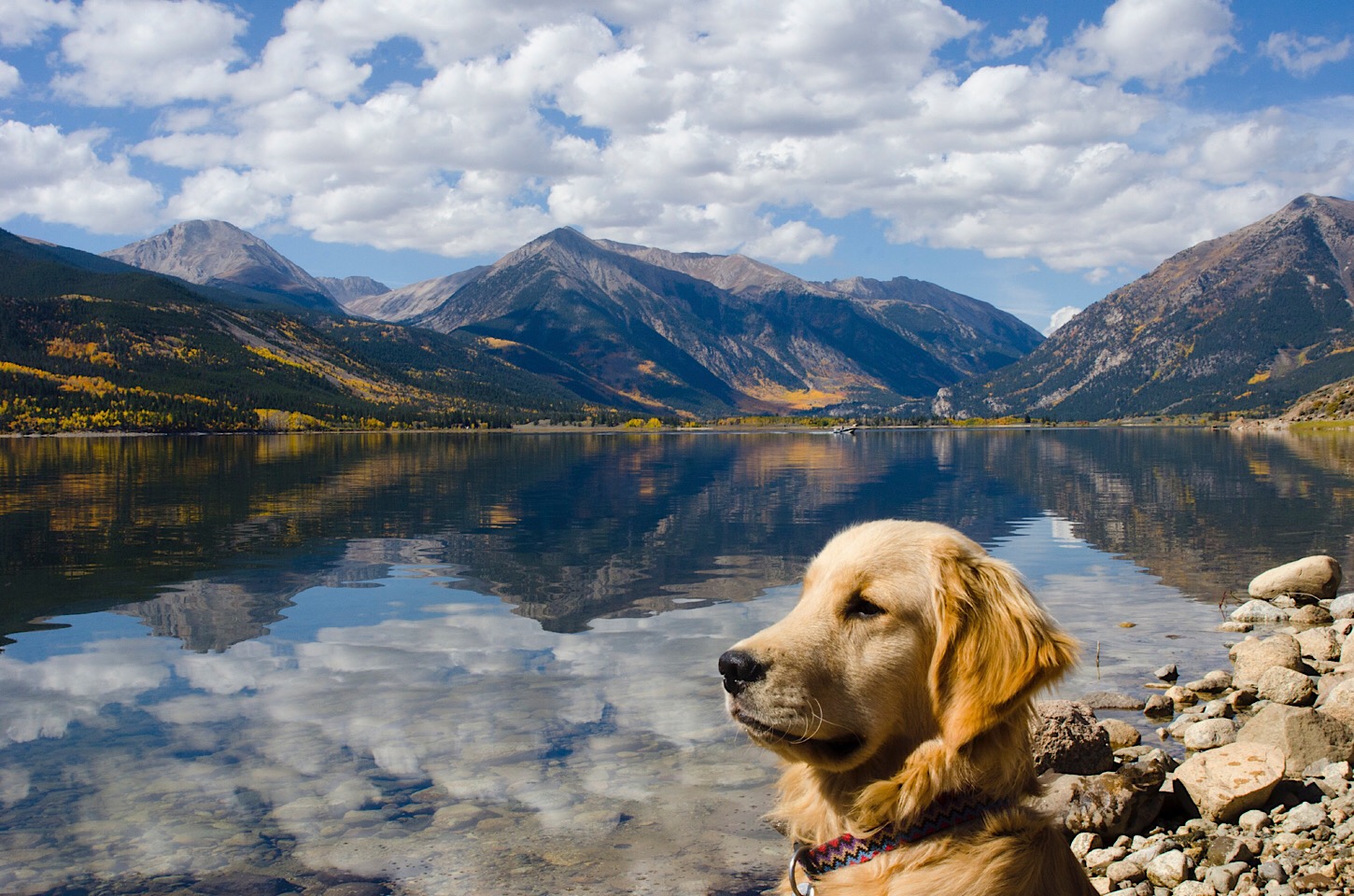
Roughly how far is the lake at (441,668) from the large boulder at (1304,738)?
525 cm

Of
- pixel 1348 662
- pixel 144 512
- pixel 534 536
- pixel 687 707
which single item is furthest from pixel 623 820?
pixel 144 512

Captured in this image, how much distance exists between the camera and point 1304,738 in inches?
421

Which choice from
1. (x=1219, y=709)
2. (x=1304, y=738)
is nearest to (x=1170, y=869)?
(x=1304, y=738)

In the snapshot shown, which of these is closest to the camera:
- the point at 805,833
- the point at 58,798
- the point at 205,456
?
the point at 805,833

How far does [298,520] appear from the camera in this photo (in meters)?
45.4

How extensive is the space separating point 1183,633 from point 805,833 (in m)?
19.6

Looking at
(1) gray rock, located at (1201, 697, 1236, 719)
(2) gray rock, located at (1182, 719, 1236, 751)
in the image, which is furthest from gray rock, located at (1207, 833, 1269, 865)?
(1) gray rock, located at (1201, 697, 1236, 719)

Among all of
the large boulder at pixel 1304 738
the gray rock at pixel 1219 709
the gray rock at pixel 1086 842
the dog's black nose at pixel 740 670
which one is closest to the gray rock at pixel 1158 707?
the gray rock at pixel 1219 709

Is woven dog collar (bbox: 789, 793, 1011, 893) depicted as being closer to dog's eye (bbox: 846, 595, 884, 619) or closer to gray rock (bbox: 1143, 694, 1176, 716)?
dog's eye (bbox: 846, 595, 884, 619)

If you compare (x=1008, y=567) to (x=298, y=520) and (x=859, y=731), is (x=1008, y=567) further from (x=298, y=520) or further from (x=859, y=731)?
(x=298, y=520)

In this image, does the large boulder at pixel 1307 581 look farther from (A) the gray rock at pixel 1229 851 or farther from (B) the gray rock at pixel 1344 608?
(A) the gray rock at pixel 1229 851

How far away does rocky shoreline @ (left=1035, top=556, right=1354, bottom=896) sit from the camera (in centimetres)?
847

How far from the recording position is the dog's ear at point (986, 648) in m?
3.76

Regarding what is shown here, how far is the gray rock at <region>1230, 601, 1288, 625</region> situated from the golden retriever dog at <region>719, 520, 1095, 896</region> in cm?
2075
